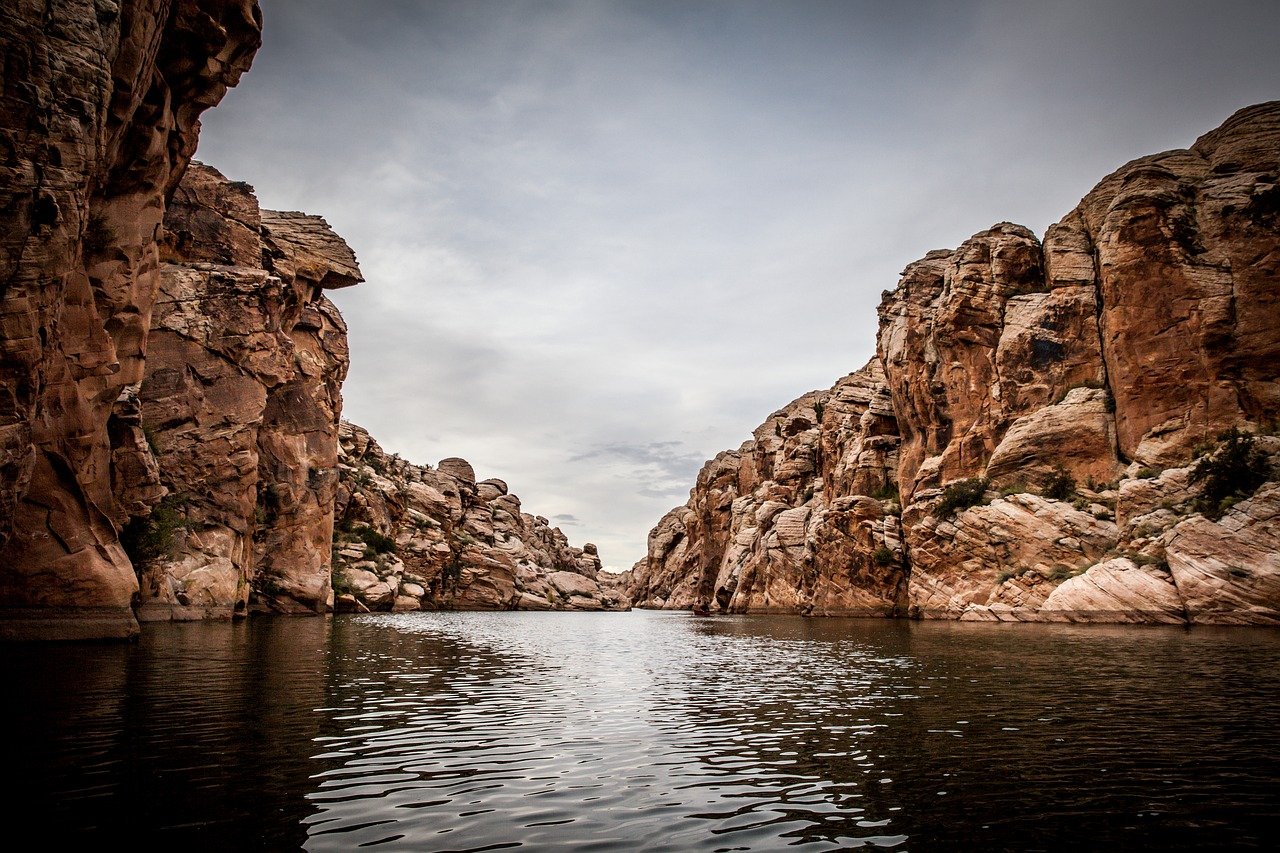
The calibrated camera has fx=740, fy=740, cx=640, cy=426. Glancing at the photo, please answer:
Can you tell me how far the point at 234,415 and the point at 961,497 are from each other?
216 feet

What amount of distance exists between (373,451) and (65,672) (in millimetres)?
117683

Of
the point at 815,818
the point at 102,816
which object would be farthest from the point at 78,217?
the point at 815,818

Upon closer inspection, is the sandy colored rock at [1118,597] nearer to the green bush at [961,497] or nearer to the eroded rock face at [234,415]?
the green bush at [961,497]

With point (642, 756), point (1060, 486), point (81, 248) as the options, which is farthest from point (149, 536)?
point (1060, 486)

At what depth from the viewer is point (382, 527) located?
366 ft

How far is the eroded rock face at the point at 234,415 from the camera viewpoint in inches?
2122

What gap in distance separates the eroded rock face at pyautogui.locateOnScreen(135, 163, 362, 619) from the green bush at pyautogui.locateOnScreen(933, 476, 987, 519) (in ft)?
207

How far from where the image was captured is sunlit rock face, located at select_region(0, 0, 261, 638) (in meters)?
20.2

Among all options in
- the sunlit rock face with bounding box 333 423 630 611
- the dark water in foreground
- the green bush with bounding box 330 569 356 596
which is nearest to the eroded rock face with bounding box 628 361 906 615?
the sunlit rock face with bounding box 333 423 630 611

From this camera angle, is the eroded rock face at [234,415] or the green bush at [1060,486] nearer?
the eroded rock face at [234,415]

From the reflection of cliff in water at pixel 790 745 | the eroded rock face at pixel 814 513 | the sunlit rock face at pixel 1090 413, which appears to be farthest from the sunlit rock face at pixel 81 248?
the eroded rock face at pixel 814 513

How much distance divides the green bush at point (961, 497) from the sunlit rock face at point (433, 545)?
67064mm

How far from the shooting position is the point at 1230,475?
4772 cm

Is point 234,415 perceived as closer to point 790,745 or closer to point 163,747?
point 163,747
